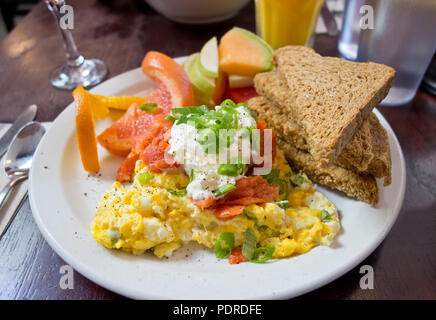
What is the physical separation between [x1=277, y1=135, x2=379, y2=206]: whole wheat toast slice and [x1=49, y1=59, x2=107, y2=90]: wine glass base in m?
1.60

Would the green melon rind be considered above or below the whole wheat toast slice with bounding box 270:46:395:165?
below

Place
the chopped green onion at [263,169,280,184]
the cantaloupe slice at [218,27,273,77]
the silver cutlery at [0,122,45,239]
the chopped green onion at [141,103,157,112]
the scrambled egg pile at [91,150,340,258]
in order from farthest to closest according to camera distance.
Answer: the cantaloupe slice at [218,27,273,77] < the chopped green onion at [141,103,157,112] < the silver cutlery at [0,122,45,239] < the chopped green onion at [263,169,280,184] < the scrambled egg pile at [91,150,340,258]

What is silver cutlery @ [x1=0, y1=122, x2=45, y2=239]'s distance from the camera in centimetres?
168

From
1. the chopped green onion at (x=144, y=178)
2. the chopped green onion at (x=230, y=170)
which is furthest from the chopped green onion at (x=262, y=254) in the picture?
the chopped green onion at (x=144, y=178)

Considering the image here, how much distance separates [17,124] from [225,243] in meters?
1.48

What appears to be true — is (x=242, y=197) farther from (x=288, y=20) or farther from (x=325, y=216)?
(x=288, y=20)

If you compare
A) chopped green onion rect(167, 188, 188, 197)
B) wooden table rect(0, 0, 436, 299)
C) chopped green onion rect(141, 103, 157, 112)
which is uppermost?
chopped green onion rect(141, 103, 157, 112)

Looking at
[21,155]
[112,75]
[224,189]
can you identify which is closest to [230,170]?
[224,189]

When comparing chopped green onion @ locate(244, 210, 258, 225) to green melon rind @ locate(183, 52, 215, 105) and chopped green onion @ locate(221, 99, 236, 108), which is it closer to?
chopped green onion @ locate(221, 99, 236, 108)

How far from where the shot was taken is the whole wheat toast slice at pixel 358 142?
146 cm

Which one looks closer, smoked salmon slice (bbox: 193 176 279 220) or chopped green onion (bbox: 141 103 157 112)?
smoked salmon slice (bbox: 193 176 279 220)

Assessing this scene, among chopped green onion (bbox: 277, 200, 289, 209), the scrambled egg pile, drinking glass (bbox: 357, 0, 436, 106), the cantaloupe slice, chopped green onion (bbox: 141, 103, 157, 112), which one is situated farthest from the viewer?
the cantaloupe slice

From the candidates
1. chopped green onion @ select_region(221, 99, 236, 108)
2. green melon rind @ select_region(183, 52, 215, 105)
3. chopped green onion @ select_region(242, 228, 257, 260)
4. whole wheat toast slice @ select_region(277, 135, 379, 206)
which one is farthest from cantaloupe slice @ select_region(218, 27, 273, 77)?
chopped green onion @ select_region(242, 228, 257, 260)

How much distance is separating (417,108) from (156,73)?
5.36 ft
